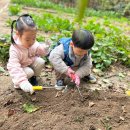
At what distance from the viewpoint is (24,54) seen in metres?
2.79

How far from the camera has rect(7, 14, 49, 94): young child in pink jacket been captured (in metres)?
2.57

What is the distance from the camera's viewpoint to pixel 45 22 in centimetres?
553

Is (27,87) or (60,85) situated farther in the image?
(60,85)

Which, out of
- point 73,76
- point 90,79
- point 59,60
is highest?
point 59,60

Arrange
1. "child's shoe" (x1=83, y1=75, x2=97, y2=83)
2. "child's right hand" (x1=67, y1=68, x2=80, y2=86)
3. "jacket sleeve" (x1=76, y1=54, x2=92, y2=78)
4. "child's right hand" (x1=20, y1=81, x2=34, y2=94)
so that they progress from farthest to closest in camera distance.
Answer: "child's shoe" (x1=83, y1=75, x2=97, y2=83), "jacket sleeve" (x1=76, y1=54, x2=92, y2=78), "child's right hand" (x1=67, y1=68, x2=80, y2=86), "child's right hand" (x1=20, y1=81, x2=34, y2=94)

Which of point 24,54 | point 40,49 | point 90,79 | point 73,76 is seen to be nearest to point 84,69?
point 73,76

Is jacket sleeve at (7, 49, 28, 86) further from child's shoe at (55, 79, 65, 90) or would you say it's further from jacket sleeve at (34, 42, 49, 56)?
child's shoe at (55, 79, 65, 90)

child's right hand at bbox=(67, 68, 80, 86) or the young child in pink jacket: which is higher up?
the young child in pink jacket

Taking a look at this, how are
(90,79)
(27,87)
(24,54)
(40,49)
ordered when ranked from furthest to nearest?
(90,79)
(40,49)
(24,54)
(27,87)

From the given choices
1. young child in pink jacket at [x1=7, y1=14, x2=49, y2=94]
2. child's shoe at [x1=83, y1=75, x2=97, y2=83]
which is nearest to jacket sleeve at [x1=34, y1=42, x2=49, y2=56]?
young child in pink jacket at [x1=7, y1=14, x2=49, y2=94]

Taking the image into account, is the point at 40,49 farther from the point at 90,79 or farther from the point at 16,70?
the point at 90,79

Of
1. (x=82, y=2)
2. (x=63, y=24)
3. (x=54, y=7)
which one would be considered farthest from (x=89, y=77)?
(x=54, y=7)

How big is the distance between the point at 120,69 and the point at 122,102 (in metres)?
1.12

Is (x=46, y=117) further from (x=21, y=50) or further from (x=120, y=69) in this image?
(x=120, y=69)
